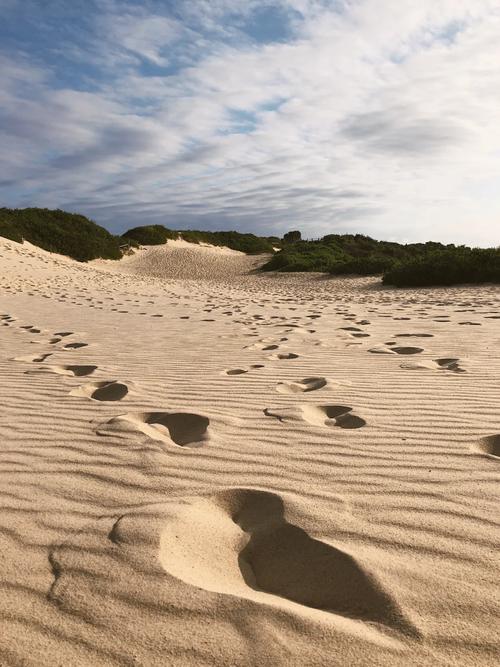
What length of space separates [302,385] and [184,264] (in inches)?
1126

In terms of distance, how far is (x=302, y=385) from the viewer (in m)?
4.51

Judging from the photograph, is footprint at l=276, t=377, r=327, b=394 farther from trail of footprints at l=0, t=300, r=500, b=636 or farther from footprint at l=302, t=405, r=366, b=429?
trail of footprints at l=0, t=300, r=500, b=636

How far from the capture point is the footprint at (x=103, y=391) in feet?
13.9

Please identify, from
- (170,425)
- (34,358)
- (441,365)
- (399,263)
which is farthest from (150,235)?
(170,425)

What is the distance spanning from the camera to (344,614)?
1.67 metres

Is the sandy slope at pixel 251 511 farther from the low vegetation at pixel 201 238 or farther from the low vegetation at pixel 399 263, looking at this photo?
the low vegetation at pixel 201 238

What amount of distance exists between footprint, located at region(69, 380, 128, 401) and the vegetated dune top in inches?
972

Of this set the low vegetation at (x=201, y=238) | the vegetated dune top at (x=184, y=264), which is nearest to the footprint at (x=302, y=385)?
the vegetated dune top at (x=184, y=264)

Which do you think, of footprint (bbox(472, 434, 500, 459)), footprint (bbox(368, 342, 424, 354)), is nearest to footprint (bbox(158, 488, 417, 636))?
footprint (bbox(472, 434, 500, 459))

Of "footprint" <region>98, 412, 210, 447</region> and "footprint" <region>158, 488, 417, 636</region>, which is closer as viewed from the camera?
"footprint" <region>158, 488, 417, 636</region>

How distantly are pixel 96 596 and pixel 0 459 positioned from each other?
1.47 meters

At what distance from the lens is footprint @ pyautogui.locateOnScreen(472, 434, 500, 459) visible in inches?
115

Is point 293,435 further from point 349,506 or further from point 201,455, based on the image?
point 349,506

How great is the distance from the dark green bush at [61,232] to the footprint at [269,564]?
29.4m
